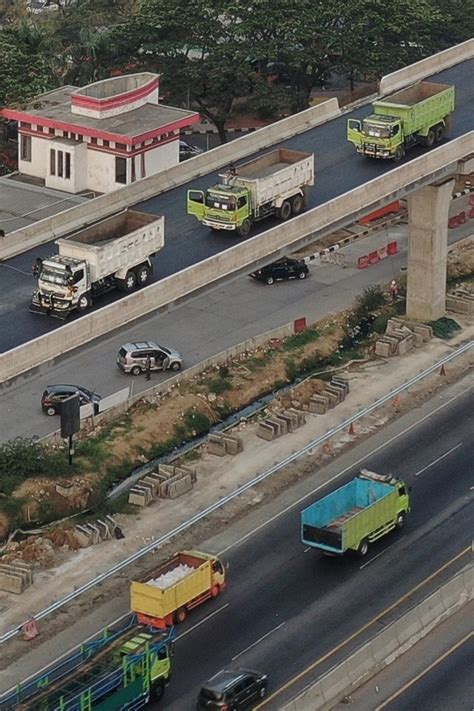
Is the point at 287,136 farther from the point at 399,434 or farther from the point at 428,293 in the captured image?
the point at 399,434

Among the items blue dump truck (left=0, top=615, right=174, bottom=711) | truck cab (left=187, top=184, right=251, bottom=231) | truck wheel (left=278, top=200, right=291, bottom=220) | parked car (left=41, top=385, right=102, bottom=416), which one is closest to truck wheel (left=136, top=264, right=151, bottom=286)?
truck cab (left=187, top=184, right=251, bottom=231)

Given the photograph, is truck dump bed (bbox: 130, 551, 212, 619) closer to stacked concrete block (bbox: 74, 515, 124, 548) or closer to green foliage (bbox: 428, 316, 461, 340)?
stacked concrete block (bbox: 74, 515, 124, 548)

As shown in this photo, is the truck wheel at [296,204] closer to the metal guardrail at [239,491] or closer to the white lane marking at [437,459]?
the metal guardrail at [239,491]

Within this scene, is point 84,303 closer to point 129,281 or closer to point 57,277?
point 57,277

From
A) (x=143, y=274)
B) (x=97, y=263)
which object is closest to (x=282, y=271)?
(x=143, y=274)

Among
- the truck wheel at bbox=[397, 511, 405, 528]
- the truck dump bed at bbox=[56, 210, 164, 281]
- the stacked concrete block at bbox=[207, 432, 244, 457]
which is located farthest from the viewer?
the stacked concrete block at bbox=[207, 432, 244, 457]

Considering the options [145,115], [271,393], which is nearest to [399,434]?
[271,393]
